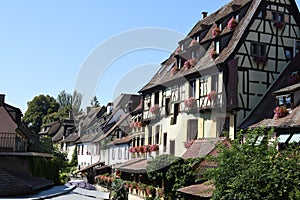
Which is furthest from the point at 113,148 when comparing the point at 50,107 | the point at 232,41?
the point at 50,107

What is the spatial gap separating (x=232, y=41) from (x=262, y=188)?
42.3 feet

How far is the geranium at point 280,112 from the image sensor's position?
23.4m

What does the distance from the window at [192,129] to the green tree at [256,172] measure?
1089cm

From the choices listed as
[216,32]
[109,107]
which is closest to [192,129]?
[216,32]

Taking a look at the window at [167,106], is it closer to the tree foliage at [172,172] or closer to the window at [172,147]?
the window at [172,147]

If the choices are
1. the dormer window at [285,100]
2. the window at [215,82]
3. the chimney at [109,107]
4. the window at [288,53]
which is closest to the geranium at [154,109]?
the window at [215,82]

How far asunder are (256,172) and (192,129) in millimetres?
13494

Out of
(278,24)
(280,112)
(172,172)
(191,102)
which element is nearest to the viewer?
(280,112)

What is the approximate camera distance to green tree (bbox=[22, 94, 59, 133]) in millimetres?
92250

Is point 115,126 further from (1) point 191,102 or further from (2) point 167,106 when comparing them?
(1) point 191,102

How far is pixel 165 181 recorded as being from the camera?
1127 inches

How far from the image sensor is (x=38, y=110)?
92.6 meters

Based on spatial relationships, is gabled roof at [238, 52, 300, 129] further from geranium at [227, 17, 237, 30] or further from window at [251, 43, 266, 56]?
geranium at [227, 17, 237, 30]

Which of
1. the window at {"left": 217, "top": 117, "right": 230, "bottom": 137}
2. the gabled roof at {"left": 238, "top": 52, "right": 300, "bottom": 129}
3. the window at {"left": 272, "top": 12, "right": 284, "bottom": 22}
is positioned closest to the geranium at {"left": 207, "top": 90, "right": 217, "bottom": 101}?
the window at {"left": 217, "top": 117, "right": 230, "bottom": 137}
